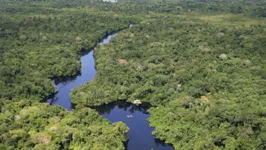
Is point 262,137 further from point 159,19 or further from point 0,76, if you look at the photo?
point 159,19

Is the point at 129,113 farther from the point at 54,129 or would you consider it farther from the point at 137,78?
the point at 54,129

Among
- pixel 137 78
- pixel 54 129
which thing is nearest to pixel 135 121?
pixel 137 78

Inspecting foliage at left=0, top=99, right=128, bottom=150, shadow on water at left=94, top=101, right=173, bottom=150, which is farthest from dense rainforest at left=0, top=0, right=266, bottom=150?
shadow on water at left=94, top=101, right=173, bottom=150

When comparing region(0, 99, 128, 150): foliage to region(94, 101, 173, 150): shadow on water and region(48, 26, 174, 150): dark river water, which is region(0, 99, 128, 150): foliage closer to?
region(94, 101, 173, 150): shadow on water

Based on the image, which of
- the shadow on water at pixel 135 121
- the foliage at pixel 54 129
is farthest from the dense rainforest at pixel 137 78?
the shadow on water at pixel 135 121

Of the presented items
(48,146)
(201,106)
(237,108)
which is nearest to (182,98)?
(201,106)

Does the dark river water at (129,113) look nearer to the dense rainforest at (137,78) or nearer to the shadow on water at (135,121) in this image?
the shadow on water at (135,121)

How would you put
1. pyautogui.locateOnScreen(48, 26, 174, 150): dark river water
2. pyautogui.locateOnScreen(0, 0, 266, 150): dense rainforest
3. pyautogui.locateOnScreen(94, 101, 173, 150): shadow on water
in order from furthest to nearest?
pyautogui.locateOnScreen(48, 26, 174, 150): dark river water, pyautogui.locateOnScreen(94, 101, 173, 150): shadow on water, pyautogui.locateOnScreen(0, 0, 266, 150): dense rainforest
